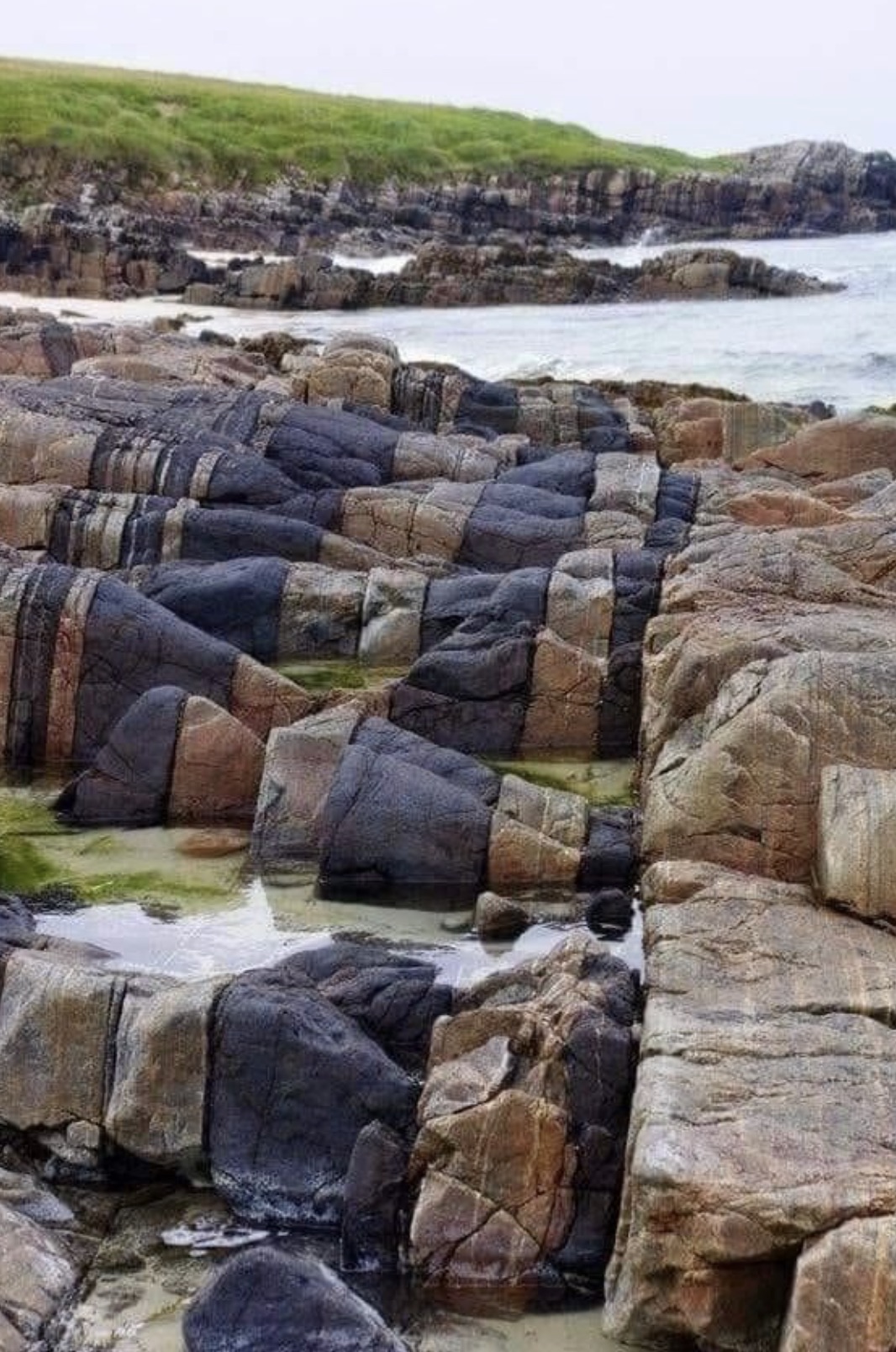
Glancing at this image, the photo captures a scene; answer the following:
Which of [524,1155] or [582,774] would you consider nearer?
[524,1155]

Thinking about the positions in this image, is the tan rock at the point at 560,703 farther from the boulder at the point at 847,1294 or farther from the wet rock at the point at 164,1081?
the boulder at the point at 847,1294

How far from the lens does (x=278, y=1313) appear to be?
7.84m

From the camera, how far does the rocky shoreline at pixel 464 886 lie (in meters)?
8.05

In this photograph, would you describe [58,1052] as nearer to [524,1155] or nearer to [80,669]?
[524,1155]

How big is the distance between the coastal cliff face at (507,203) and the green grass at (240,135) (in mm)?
1924

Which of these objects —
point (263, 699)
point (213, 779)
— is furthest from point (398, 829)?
point (263, 699)

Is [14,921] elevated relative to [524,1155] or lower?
lower

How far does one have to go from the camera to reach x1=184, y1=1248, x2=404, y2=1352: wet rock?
777cm

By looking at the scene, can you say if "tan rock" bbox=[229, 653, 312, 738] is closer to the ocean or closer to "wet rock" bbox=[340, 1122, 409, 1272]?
"wet rock" bbox=[340, 1122, 409, 1272]

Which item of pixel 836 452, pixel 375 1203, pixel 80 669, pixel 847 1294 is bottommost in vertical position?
pixel 375 1203

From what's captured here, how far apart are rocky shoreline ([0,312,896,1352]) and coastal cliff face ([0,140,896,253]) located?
54.8m

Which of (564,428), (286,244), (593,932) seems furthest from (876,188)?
(593,932)

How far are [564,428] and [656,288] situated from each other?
4068cm

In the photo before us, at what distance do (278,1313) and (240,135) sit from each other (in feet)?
344
